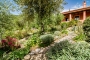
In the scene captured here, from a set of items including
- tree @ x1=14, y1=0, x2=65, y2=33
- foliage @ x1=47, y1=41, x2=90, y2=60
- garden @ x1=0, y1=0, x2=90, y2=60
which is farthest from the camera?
tree @ x1=14, y1=0, x2=65, y2=33

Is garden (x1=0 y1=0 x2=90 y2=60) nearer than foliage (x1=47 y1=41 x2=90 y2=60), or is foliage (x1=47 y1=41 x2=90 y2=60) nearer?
foliage (x1=47 y1=41 x2=90 y2=60)

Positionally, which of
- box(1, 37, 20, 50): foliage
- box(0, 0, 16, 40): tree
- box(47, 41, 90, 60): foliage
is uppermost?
box(0, 0, 16, 40): tree

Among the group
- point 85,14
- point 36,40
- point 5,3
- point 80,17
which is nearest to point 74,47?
point 36,40

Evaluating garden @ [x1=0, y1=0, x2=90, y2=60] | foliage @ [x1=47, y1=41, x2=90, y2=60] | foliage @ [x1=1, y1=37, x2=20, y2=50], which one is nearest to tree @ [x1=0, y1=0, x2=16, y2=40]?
garden @ [x1=0, y1=0, x2=90, y2=60]

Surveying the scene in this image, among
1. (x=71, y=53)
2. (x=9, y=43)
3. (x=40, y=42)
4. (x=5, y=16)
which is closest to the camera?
(x=71, y=53)

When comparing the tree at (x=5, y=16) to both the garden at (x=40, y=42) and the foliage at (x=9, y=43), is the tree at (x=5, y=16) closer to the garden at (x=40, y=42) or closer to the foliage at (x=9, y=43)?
the garden at (x=40, y=42)

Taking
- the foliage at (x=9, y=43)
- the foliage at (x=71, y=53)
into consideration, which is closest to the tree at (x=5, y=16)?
the foliage at (x=9, y=43)

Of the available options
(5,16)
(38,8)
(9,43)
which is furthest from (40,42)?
(38,8)

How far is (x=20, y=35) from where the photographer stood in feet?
51.6

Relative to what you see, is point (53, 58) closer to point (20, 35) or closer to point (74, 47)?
point (74, 47)


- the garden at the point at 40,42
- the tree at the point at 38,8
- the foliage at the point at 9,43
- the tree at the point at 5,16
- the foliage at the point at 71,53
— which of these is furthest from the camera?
the tree at the point at 38,8

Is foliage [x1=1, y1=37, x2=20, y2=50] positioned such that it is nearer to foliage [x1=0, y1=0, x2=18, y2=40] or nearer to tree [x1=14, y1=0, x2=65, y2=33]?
foliage [x1=0, y1=0, x2=18, y2=40]

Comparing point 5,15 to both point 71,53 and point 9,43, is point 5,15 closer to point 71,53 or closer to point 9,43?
point 9,43

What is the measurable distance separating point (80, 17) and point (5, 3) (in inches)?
721
